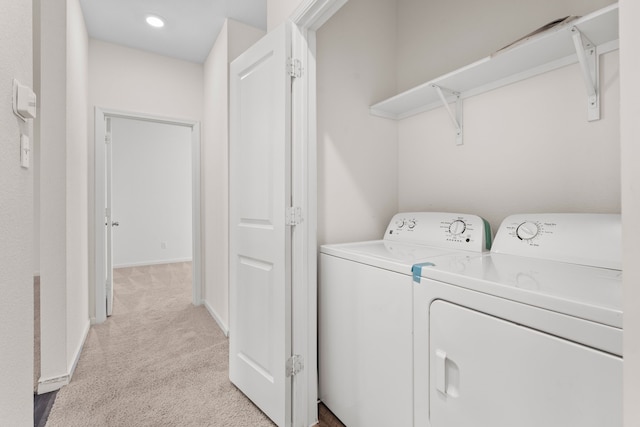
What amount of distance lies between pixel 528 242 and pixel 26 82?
191cm

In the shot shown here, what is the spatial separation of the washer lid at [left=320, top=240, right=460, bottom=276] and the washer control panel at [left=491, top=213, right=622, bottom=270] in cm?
26

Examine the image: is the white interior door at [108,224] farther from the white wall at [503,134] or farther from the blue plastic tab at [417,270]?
the blue plastic tab at [417,270]

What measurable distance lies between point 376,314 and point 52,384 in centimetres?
201

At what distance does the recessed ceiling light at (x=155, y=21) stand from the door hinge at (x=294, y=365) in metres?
2.87

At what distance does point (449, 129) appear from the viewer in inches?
69.8

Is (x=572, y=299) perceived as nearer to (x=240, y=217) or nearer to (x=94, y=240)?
(x=240, y=217)

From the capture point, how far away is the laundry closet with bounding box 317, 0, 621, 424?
1255 mm

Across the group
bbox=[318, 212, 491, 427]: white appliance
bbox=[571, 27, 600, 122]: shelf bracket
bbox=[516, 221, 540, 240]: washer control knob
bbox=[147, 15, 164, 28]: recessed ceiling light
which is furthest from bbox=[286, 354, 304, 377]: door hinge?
bbox=[147, 15, 164, 28]: recessed ceiling light

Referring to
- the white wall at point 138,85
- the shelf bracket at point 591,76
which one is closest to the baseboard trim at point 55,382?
the white wall at point 138,85

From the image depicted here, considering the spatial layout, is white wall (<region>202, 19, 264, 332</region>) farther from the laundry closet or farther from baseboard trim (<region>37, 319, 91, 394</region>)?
the laundry closet

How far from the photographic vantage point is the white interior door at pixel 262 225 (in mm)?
1469

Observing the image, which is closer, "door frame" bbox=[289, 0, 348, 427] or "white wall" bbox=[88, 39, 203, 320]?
"door frame" bbox=[289, 0, 348, 427]

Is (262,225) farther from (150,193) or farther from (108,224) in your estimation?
(150,193)

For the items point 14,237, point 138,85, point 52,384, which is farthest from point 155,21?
point 52,384
